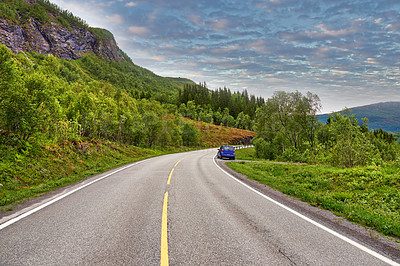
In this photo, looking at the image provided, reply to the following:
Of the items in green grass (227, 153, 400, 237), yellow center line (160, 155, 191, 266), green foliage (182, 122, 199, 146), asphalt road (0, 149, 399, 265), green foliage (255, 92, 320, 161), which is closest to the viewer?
yellow center line (160, 155, 191, 266)

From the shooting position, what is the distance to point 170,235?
13.6ft

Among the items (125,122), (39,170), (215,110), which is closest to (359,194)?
(39,170)

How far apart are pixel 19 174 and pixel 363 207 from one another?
573 inches

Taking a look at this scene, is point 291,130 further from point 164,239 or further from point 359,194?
point 164,239

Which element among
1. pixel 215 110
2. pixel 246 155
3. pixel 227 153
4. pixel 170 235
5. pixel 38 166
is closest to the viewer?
pixel 170 235

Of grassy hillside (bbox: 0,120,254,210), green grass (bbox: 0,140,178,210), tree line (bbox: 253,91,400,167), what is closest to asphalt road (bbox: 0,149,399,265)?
green grass (bbox: 0,140,178,210)

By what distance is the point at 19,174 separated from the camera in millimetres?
9445

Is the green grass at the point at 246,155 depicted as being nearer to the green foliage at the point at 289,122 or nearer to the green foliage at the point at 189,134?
the green foliage at the point at 289,122

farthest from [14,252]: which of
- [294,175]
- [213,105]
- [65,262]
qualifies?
[213,105]

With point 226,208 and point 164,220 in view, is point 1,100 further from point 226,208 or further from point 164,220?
point 226,208

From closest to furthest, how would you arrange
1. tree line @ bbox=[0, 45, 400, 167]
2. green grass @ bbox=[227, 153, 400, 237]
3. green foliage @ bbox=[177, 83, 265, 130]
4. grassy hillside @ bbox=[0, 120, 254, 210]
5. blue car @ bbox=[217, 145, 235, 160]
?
green grass @ bbox=[227, 153, 400, 237]
grassy hillside @ bbox=[0, 120, 254, 210]
tree line @ bbox=[0, 45, 400, 167]
blue car @ bbox=[217, 145, 235, 160]
green foliage @ bbox=[177, 83, 265, 130]

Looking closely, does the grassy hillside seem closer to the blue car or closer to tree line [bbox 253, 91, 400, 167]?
the blue car

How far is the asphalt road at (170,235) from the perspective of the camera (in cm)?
334

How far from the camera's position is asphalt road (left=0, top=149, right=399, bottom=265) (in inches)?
132
